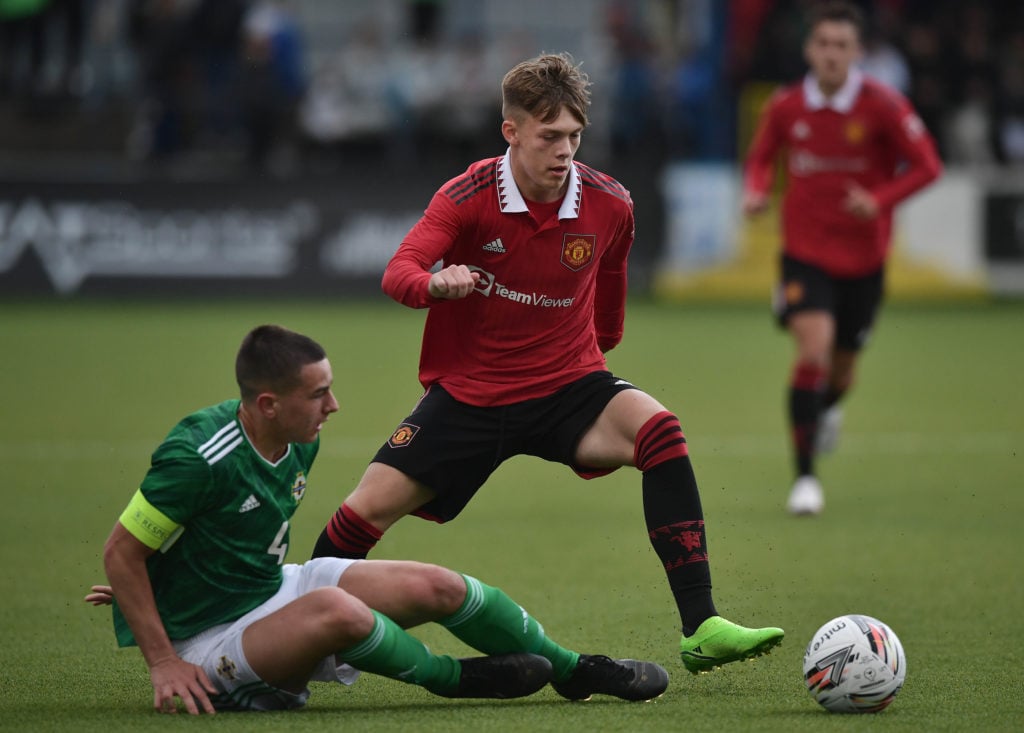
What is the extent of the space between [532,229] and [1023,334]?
40.6ft

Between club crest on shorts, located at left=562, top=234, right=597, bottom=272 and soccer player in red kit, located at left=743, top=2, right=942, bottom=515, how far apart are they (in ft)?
11.5

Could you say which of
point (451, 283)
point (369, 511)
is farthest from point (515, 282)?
point (369, 511)

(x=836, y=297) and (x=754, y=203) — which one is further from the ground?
(x=754, y=203)

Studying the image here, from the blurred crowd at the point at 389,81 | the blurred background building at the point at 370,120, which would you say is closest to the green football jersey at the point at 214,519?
the blurred background building at the point at 370,120

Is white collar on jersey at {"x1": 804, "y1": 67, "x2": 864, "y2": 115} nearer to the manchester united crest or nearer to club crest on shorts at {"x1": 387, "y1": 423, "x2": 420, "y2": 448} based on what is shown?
the manchester united crest

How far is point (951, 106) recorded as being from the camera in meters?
21.0

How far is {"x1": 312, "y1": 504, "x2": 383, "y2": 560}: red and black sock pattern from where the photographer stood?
17.7ft

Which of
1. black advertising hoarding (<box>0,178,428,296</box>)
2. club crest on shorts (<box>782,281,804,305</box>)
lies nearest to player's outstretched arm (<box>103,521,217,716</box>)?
club crest on shorts (<box>782,281,804,305</box>)

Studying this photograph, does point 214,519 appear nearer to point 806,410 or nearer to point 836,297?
point 806,410

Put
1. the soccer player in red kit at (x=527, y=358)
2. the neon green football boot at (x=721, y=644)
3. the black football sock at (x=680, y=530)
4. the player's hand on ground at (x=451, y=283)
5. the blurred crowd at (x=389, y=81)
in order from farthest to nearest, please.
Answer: the blurred crowd at (x=389, y=81)
the soccer player in red kit at (x=527, y=358)
the black football sock at (x=680, y=530)
the neon green football boot at (x=721, y=644)
the player's hand on ground at (x=451, y=283)

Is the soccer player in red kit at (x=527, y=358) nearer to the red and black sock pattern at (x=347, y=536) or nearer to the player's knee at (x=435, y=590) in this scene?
the red and black sock pattern at (x=347, y=536)

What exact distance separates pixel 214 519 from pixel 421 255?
1079mm

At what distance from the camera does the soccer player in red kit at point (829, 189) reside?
348 inches

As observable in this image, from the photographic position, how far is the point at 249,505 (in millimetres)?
4656
